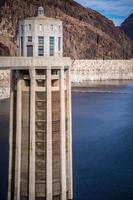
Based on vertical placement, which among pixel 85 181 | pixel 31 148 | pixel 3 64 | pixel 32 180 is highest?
pixel 3 64

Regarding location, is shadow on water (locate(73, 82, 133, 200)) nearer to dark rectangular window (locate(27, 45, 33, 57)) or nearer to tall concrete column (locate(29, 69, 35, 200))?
tall concrete column (locate(29, 69, 35, 200))

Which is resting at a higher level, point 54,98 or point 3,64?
point 3,64

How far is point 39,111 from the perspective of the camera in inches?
1048

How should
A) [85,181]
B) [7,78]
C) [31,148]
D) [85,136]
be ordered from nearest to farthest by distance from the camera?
[31,148] → [85,181] → [85,136] → [7,78]

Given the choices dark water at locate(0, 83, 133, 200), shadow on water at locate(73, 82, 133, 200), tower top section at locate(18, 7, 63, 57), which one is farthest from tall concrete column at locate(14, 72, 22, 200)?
shadow on water at locate(73, 82, 133, 200)

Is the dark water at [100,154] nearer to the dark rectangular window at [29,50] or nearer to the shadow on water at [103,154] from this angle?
the shadow on water at [103,154]

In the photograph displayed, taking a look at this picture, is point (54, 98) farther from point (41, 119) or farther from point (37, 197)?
point (37, 197)

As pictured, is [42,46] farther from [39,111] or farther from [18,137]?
[18,137]

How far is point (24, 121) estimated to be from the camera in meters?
26.6

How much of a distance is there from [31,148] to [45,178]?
6.49 ft

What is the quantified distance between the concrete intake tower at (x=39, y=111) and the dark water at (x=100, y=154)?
656cm

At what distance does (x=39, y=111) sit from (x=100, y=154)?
989 inches

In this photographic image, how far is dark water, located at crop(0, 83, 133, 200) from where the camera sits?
Answer: 120 ft

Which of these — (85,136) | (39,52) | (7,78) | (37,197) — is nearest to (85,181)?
(37,197)
